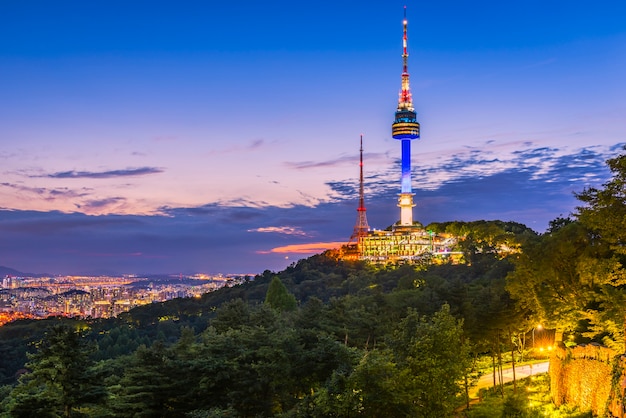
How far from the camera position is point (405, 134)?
12612 centimetres

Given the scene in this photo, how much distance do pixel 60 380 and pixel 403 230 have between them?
111 meters

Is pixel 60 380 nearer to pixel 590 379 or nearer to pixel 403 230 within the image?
pixel 590 379

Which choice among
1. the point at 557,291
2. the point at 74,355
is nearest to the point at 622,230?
the point at 557,291

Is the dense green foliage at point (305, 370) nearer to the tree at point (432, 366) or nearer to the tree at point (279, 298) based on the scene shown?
the tree at point (432, 366)

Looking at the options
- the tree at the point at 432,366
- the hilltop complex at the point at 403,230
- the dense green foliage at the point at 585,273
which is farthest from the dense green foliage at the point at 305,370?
the hilltop complex at the point at 403,230

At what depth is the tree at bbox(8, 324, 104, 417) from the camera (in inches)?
564

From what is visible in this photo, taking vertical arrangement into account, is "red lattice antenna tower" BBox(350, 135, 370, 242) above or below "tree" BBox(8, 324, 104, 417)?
above

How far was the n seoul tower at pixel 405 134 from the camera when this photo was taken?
413ft

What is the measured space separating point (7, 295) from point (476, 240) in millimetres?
103154

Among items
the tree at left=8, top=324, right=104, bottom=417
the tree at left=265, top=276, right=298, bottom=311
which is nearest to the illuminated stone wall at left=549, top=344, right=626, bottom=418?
the tree at left=8, top=324, right=104, bottom=417

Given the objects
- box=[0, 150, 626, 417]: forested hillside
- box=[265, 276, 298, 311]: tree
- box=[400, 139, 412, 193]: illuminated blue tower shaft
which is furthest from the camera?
box=[400, 139, 412, 193]: illuminated blue tower shaft

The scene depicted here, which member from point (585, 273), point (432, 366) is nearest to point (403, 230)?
point (585, 273)

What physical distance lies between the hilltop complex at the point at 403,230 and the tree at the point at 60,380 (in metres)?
99.0

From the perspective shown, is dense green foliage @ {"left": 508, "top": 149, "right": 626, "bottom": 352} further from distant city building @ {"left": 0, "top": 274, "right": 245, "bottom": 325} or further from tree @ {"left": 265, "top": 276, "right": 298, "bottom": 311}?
distant city building @ {"left": 0, "top": 274, "right": 245, "bottom": 325}
